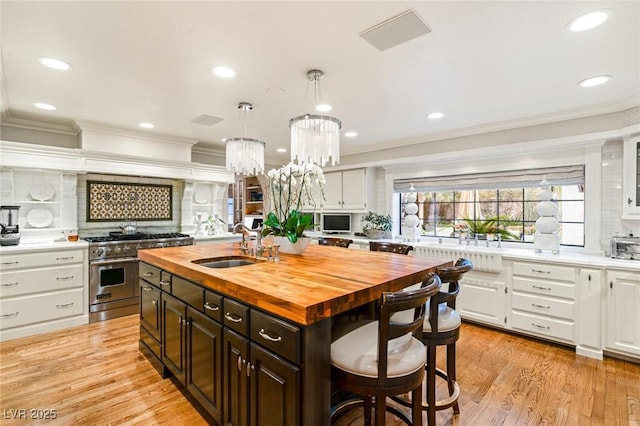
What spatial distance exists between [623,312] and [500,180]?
187cm

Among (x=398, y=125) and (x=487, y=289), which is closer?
(x=487, y=289)

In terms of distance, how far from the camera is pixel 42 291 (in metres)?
3.40

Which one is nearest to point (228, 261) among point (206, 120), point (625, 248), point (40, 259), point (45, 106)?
point (206, 120)

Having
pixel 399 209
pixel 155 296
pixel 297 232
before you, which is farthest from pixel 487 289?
pixel 155 296

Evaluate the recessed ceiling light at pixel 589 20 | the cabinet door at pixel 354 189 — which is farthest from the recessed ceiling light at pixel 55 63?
the cabinet door at pixel 354 189

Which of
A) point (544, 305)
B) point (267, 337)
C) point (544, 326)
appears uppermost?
point (267, 337)

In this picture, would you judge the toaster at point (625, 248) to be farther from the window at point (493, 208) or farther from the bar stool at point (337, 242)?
the bar stool at point (337, 242)

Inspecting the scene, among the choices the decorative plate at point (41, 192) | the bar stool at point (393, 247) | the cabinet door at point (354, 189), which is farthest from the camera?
the cabinet door at point (354, 189)

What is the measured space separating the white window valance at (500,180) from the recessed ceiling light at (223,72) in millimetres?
3349

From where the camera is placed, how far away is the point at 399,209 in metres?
5.25

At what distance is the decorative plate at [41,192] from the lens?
3859mm

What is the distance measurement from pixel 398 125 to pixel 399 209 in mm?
1767

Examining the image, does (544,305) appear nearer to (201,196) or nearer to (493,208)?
(493,208)

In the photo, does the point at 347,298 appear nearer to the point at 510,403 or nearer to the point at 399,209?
the point at 510,403
